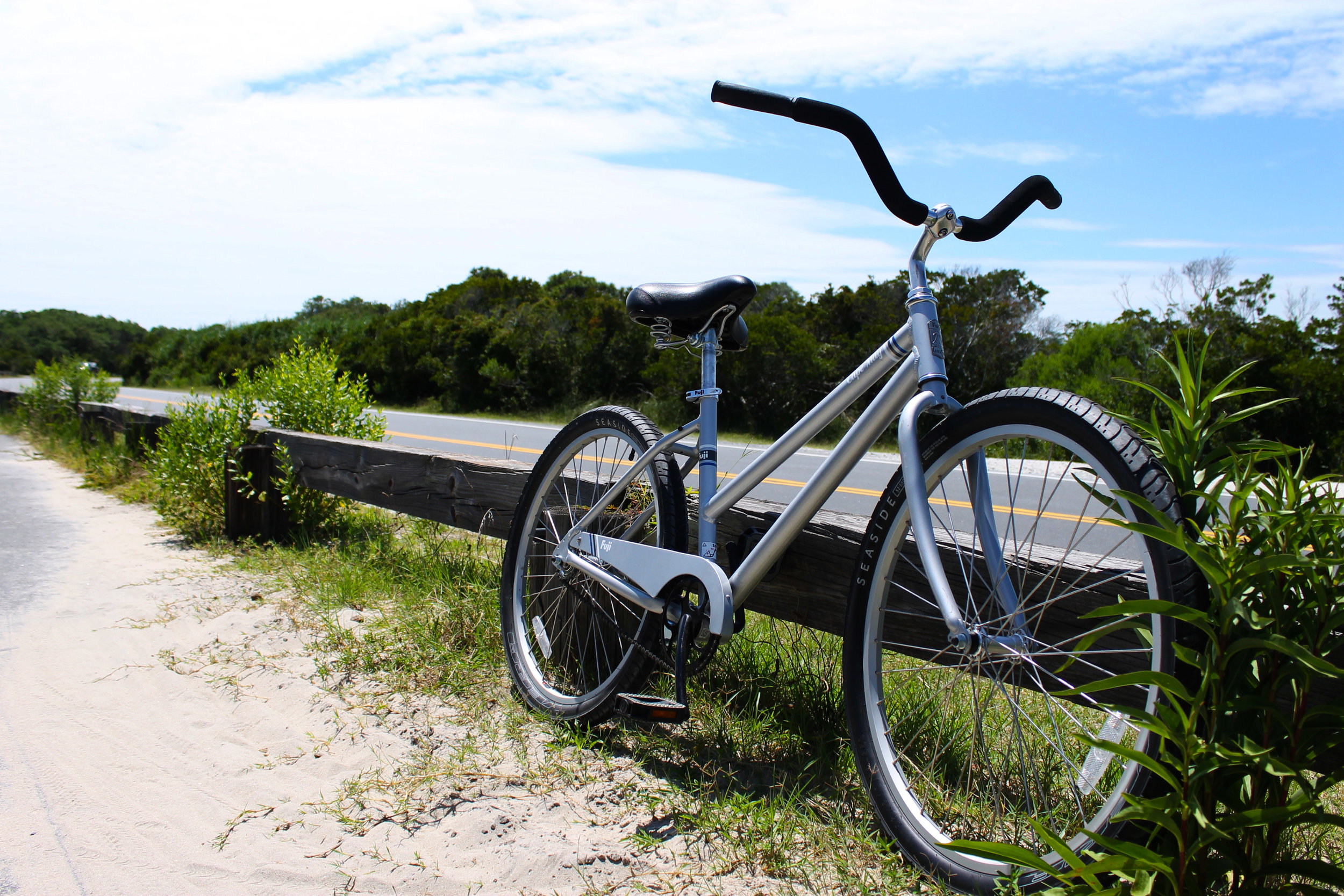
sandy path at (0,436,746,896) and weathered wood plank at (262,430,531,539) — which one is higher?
weathered wood plank at (262,430,531,539)

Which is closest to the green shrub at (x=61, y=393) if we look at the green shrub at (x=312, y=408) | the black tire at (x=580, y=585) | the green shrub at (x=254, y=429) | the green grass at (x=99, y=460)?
the green grass at (x=99, y=460)

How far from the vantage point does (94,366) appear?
486 inches

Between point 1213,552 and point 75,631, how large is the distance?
449 cm

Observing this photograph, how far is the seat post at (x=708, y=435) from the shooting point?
8.87 feet

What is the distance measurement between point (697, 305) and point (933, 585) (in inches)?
48.3

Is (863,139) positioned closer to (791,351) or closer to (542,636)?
(542,636)

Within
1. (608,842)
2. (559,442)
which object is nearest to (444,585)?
(559,442)

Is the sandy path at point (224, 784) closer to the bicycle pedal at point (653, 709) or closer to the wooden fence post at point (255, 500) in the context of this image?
the bicycle pedal at point (653, 709)

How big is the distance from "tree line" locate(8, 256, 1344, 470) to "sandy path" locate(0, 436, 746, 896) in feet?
9.63

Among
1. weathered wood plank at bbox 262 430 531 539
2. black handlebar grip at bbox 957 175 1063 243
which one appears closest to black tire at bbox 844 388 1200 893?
black handlebar grip at bbox 957 175 1063 243

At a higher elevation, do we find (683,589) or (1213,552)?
(1213,552)

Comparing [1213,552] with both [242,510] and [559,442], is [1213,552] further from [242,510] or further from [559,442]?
[242,510]

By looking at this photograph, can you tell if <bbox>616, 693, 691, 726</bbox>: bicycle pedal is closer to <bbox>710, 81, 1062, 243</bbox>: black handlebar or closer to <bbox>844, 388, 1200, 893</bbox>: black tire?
<bbox>844, 388, 1200, 893</bbox>: black tire

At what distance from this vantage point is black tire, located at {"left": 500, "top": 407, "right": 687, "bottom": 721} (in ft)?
9.39
